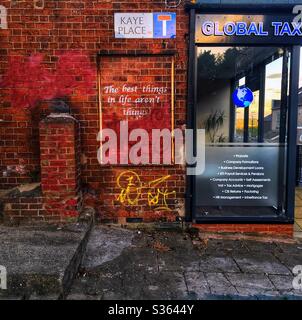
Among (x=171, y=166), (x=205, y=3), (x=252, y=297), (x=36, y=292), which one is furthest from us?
(x=171, y=166)

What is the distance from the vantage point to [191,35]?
461cm

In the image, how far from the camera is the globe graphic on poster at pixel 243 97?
5008 millimetres

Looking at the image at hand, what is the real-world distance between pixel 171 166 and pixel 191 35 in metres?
1.90

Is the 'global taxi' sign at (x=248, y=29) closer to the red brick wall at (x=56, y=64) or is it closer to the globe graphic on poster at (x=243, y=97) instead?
the red brick wall at (x=56, y=64)

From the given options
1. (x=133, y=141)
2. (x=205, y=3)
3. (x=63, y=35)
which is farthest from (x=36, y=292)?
(x=205, y=3)

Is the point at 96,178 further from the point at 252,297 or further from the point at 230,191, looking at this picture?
the point at 252,297

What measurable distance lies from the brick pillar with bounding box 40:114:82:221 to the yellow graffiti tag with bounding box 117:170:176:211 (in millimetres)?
743

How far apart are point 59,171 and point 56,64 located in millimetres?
1536

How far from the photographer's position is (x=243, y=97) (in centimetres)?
502

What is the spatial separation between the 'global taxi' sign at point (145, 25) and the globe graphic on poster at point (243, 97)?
1318 mm

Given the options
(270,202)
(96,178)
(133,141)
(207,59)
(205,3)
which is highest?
(205,3)

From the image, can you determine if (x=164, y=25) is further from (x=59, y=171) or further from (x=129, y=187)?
(x=59, y=171)

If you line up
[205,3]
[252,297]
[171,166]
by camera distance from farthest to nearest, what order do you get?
[171,166] < [205,3] < [252,297]

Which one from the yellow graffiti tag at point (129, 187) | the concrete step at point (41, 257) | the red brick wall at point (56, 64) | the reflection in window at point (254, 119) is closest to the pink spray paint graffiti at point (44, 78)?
the red brick wall at point (56, 64)
